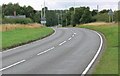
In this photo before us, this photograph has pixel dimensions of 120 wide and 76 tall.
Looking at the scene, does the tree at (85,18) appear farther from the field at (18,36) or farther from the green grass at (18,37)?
the green grass at (18,37)

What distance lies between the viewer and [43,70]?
15625 millimetres

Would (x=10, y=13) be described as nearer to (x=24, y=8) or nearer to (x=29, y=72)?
(x=24, y=8)

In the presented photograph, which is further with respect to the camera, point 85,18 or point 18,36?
point 85,18

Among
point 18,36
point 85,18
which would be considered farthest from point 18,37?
point 85,18

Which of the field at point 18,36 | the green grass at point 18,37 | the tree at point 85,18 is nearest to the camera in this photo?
the green grass at point 18,37

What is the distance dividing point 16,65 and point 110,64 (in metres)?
4.45

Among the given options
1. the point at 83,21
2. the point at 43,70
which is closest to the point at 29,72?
the point at 43,70

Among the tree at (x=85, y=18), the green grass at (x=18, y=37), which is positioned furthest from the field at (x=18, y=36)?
the tree at (x=85, y=18)

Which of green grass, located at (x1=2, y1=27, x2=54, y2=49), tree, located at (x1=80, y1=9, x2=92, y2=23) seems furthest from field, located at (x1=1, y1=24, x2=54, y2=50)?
tree, located at (x1=80, y1=9, x2=92, y2=23)

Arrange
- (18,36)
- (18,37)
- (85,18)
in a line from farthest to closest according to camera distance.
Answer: (85,18) → (18,36) → (18,37)

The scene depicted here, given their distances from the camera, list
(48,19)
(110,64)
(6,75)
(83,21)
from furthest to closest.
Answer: (48,19)
(83,21)
(110,64)
(6,75)

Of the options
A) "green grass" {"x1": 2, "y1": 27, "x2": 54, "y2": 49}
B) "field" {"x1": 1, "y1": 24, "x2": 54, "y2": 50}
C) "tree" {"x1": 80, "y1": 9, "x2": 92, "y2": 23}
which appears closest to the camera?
"green grass" {"x1": 2, "y1": 27, "x2": 54, "y2": 49}

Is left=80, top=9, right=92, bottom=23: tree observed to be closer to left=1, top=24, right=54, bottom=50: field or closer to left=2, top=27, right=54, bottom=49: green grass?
left=1, top=24, right=54, bottom=50: field

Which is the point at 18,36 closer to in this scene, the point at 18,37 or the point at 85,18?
the point at 18,37
